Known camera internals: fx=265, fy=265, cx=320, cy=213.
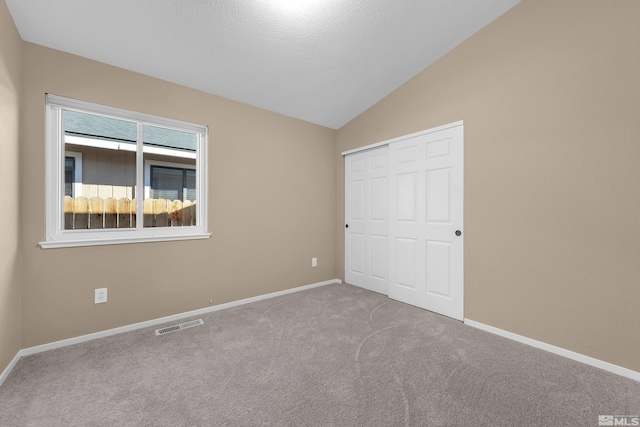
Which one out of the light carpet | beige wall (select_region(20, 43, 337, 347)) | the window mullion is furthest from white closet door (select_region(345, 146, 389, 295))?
the window mullion

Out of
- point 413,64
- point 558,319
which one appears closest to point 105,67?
point 413,64

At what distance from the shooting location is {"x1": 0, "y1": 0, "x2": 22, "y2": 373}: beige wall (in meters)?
1.76

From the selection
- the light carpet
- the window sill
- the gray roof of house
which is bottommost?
the light carpet

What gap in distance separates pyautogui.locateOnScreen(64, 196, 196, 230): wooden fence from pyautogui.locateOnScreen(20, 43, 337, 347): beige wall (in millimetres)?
227

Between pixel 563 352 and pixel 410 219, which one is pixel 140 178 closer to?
pixel 410 219

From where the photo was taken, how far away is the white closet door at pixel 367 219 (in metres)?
3.61

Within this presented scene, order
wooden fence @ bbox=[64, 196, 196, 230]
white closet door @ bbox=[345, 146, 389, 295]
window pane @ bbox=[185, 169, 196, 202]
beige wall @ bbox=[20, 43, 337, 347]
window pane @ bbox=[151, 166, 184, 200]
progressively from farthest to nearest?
white closet door @ bbox=[345, 146, 389, 295] → window pane @ bbox=[185, 169, 196, 202] → window pane @ bbox=[151, 166, 184, 200] → wooden fence @ bbox=[64, 196, 196, 230] → beige wall @ bbox=[20, 43, 337, 347]

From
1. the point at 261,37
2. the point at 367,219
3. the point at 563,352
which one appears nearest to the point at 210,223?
the point at 261,37

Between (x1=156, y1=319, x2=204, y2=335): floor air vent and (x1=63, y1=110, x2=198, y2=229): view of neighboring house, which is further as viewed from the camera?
(x1=156, y1=319, x2=204, y2=335): floor air vent

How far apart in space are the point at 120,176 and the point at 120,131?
0.43 metres

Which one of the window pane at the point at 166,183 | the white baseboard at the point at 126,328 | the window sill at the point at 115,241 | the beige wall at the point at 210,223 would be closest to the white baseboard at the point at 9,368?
the white baseboard at the point at 126,328

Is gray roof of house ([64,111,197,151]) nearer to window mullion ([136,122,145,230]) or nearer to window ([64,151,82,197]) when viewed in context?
window mullion ([136,122,145,230])

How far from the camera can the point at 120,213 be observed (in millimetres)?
2574

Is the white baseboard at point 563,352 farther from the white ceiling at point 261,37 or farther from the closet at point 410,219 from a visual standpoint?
the white ceiling at point 261,37
